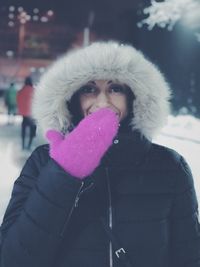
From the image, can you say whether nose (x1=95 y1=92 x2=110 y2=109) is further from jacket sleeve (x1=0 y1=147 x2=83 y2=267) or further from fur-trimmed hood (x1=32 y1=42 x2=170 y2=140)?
jacket sleeve (x1=0 y1=147 x2=83 y2=267)

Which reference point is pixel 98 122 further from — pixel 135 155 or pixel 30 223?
pixel 30 223

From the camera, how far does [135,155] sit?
1.40m

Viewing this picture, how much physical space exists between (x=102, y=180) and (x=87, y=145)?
0.19 meters

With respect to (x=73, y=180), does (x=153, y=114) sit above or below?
above

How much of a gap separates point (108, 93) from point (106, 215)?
416 mm

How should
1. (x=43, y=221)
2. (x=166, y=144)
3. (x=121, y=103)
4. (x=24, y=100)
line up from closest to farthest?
(x=43, y=221)
(x=121, y=103)
(x=166, y=144)
(x=24, y=100)

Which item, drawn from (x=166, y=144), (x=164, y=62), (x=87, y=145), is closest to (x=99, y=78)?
(x=87, y=145)

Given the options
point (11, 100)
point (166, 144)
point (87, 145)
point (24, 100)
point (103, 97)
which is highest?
point (103, 97)

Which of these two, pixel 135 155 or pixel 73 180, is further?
pixel 135 155

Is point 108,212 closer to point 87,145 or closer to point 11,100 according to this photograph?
point 87,145

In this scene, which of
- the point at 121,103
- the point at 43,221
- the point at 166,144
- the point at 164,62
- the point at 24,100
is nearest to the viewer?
the point at 43,221

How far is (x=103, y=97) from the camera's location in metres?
1.37

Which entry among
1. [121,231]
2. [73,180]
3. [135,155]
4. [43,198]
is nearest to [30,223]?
[43,198]

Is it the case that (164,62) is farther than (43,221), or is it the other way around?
(164,62)
